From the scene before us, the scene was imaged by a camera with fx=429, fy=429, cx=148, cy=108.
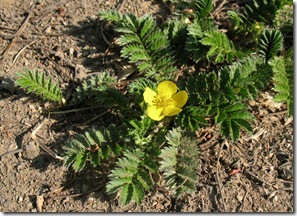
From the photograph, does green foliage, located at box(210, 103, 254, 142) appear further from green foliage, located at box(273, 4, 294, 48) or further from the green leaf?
green foliage, located at box(273, 4, 294, 48)

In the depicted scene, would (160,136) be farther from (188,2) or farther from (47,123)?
(188,2)

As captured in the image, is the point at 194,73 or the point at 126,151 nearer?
the point at 126,151

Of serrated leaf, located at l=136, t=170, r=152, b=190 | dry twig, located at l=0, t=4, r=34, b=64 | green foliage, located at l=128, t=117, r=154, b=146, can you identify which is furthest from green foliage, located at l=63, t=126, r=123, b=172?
dry twig, located at l=0, t=4, r=34, b=64

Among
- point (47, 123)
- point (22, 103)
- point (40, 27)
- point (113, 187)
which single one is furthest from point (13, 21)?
point (113, 187)

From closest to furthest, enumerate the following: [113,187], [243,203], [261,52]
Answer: [113,187]
[243,203]
[261,52]

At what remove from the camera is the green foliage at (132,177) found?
3.01 meters

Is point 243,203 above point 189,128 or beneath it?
beneath

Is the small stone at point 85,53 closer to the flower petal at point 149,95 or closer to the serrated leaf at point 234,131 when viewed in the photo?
the flower petal at point 149,95

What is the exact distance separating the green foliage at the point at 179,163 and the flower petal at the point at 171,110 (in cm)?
15

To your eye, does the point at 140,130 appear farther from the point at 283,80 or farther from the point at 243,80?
the point at 283,80

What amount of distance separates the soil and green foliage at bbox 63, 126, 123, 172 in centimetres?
27

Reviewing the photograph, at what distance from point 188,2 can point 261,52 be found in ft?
2.88

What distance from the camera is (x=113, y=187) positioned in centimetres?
305

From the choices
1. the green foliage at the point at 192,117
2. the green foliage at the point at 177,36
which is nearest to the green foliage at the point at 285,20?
the green foliage at the point at 177,36
